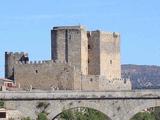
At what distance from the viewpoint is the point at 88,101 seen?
225 feet

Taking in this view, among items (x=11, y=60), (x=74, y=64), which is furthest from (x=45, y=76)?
(x=11, y=60)

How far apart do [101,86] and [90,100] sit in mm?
11565

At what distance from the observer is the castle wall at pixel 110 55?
84.4m

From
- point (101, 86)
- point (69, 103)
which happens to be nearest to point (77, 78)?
point (101, 86)

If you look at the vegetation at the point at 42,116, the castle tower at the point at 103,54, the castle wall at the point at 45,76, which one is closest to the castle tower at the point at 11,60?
the castle wall at the point at 45,76

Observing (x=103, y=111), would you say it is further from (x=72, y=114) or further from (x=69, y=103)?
(x=72, y=114)

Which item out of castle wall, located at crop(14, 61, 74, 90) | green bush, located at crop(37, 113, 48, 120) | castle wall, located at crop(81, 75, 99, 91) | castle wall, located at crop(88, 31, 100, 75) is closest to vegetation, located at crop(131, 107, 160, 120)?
castle wall, located at crop(81, 75, 99, 91)

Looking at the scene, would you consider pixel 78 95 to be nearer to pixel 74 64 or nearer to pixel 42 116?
pixel 42 116

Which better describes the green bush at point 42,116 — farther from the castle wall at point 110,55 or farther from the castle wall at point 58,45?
the castle wall at point 110,55

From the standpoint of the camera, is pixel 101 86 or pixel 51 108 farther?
pixel 101 86

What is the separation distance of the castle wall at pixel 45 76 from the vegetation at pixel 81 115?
8.92 ft

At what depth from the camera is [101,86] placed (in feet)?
262

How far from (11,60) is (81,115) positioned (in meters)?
9.35

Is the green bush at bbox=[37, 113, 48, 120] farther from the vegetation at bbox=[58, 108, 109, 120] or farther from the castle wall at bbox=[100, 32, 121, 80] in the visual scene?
the castle wall at bbox=[100, 32, 121, 80]
